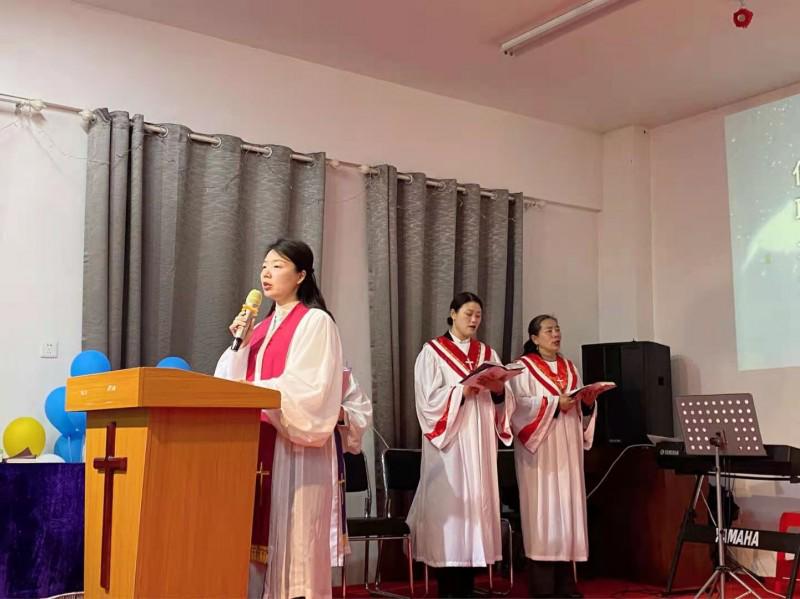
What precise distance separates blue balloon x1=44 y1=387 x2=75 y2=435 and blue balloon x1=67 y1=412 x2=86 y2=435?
0.01 m

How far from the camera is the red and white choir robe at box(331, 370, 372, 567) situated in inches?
135

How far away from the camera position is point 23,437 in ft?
14.4

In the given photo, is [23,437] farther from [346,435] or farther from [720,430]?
[720,430]

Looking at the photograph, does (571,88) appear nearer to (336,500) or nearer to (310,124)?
(310,124)

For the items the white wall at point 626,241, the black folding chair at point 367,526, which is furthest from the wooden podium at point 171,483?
the white wall at point 626,241

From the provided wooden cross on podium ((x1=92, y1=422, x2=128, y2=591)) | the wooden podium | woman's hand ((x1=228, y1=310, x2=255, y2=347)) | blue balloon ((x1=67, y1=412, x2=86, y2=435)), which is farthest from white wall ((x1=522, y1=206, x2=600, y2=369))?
wooden cross on podium ((x1=92, y1=422, x2=128, y2=591))

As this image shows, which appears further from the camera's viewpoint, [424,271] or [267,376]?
[424,271]

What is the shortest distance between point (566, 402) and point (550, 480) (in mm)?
460

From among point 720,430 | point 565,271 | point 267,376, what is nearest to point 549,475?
point 720,430

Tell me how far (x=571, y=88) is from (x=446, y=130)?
37.1 inches

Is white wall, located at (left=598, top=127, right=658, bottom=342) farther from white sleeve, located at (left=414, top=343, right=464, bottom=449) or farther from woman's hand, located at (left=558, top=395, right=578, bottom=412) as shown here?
white sleeve, located at (left=414, top=343, right=464, bottom=449)

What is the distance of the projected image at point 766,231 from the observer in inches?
248

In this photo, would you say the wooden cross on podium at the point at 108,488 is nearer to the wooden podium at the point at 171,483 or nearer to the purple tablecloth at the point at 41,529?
the wooden podium at the point at 171,483

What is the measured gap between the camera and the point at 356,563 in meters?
5.85
